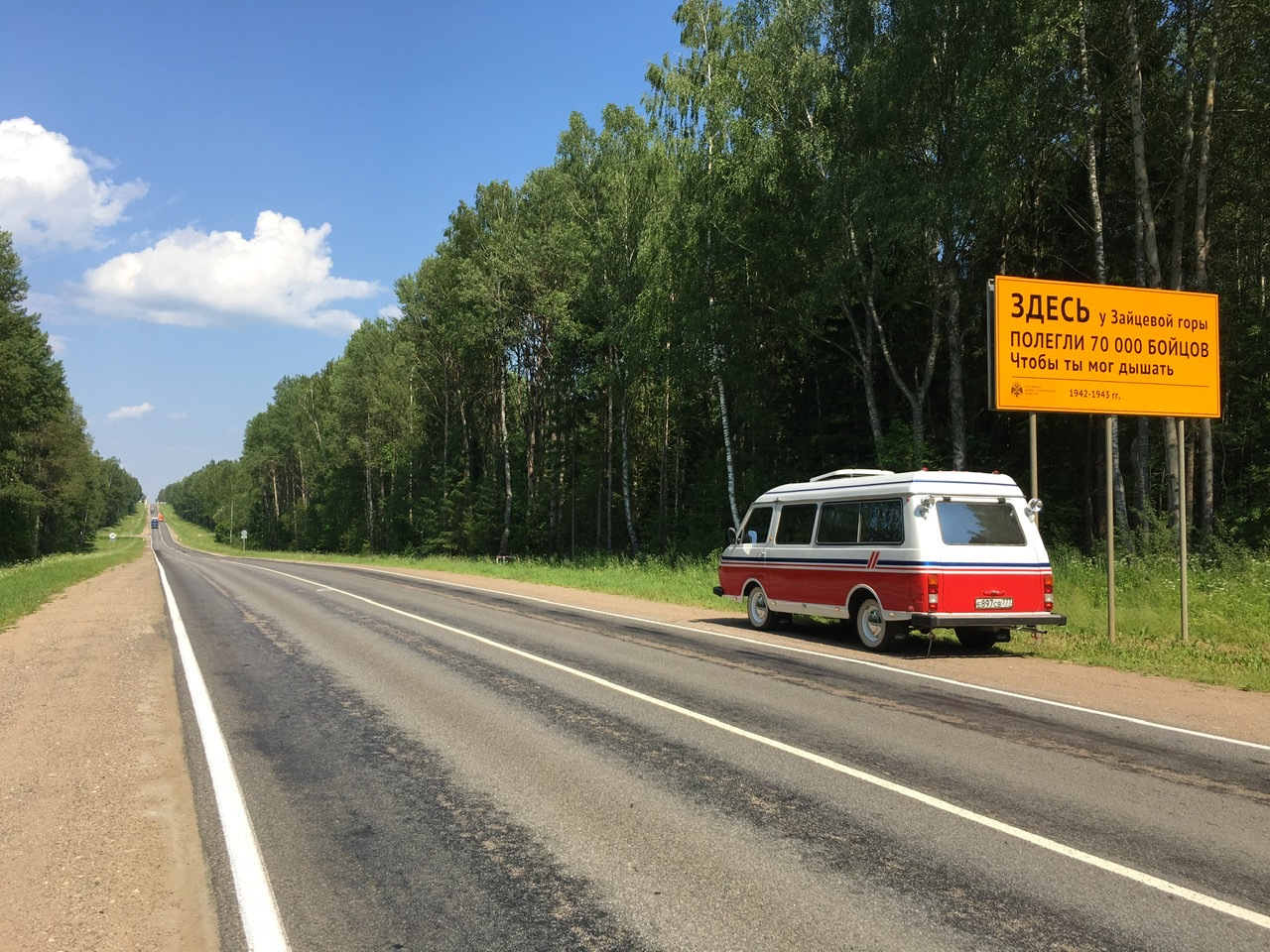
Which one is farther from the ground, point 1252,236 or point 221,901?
point 1252,236

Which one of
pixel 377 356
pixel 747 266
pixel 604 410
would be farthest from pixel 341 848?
pixel 377 356

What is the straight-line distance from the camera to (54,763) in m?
6.27

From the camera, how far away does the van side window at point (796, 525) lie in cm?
1402

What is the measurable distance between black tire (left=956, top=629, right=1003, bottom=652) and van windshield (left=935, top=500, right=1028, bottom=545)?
61.5 inches

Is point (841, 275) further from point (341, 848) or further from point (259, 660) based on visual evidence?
point (341, 848)

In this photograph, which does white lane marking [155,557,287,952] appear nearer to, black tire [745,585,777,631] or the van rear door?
the van rear door

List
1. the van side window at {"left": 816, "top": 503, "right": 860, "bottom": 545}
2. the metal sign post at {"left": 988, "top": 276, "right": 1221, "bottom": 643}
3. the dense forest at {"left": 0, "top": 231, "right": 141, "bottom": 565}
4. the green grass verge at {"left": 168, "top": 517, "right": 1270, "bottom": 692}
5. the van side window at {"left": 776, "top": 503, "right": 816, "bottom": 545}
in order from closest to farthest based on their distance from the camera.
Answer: the green grass verge at {"left": 168, "top": 517, "right": 1270, "bottom": 692}
the van side window at {"left": 816, "top": 503, "right": 860, "bottom": 545}
the metal sign post at {"left": 988, "top": 276, "right": 1221, "bottom": 643}
the van side window at {"left": 776, "top": 503, "right": 816, "bottom": 545}
the dense forest at {"left": 0, "top": 231, "right": 141, "bottom": 565}

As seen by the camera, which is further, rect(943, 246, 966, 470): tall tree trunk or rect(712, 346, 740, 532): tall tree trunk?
rect(712, 346, 740, 532): tall tree trunk

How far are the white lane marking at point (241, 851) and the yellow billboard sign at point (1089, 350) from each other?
1168 centimetres

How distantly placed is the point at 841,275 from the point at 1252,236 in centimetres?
1254

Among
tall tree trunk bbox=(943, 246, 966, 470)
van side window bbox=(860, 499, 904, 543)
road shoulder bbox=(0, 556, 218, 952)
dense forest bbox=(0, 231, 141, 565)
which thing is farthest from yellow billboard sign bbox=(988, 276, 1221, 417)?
dense forest bbox=(0, 231, 141, 565)

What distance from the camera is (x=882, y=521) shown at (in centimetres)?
1227

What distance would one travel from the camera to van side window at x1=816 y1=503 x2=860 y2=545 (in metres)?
12.9

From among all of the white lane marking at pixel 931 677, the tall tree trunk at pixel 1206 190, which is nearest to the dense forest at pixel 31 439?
the white lane marking at pixel 931 677
